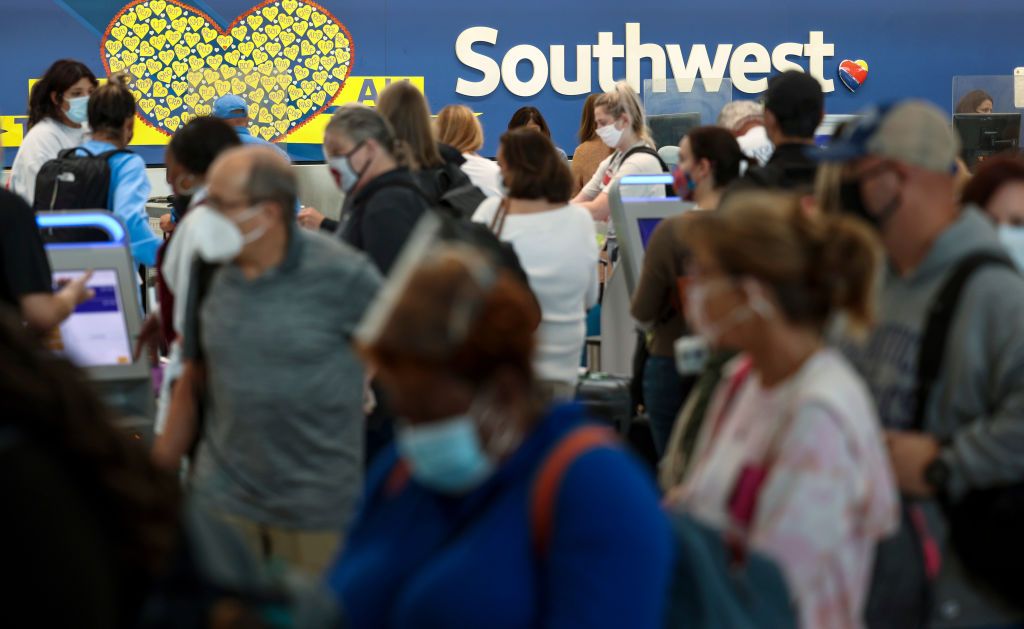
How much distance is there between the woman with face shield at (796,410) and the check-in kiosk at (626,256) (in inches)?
121

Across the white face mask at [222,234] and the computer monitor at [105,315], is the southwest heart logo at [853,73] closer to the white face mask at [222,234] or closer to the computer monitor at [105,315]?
the computer monitor at [105,315]

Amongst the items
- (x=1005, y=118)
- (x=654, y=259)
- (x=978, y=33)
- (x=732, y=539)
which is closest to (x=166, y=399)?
(x=654, y=259)

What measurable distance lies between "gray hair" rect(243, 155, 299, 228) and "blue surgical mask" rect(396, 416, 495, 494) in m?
1.61

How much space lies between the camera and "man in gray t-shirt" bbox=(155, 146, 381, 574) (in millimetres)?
3174

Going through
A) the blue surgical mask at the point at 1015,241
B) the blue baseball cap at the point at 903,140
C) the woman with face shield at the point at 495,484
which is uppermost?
the blue baseball cap at the point at 903,140

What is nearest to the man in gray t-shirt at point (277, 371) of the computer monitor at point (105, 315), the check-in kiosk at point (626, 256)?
the computer monitor at point (105, 315)

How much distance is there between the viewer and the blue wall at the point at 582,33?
11.6 meters

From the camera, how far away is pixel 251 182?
3.24 m

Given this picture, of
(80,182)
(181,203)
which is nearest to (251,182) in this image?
(181,203)

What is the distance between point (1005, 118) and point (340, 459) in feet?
21.9

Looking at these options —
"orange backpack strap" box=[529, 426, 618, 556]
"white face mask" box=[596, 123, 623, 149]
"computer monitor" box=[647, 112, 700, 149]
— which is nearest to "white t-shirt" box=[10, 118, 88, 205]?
"white face mask" box=[596, 123, 623, 149]

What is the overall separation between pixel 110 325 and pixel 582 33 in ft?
28.0

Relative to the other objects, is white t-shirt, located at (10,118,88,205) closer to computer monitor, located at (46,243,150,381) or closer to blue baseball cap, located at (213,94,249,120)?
blue baseball cap, located at (213,94,249,120)

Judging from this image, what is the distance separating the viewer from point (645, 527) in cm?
169
